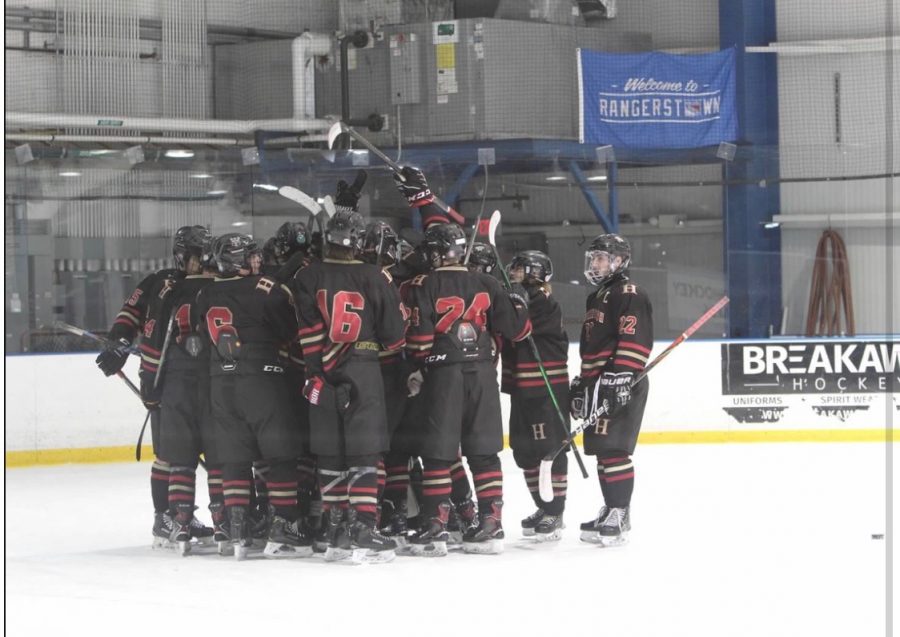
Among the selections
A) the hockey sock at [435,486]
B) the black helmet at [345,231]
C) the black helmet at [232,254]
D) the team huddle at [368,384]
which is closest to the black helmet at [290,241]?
the team huddle at [368,384]

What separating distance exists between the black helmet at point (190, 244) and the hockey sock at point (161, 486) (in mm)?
685

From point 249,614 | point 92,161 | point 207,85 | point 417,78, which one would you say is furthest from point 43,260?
point 249,614

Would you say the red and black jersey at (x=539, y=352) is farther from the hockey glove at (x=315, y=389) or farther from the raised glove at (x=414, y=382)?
the hockey glove at (x=315, y=389)

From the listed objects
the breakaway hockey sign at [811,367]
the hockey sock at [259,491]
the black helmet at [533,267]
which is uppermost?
the black helmet at [533,267]

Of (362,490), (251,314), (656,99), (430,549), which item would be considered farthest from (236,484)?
(656,99)

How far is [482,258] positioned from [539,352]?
39 centimetres

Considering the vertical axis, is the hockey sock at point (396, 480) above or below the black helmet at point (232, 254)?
below

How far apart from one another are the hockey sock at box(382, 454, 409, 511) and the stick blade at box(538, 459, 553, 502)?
46cm

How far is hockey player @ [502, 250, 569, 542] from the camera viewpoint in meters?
5.00

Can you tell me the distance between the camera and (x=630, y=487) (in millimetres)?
4891

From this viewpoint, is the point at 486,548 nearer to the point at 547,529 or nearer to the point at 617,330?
the point at 547,529

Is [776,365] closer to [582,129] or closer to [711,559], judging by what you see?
[582,129]

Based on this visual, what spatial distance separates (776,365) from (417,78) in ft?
10.2

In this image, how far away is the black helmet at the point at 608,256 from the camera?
4887mm
